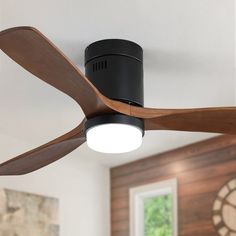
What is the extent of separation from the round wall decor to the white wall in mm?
1213

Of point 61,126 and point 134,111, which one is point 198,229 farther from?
point 134,111

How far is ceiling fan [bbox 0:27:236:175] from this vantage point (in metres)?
1.91

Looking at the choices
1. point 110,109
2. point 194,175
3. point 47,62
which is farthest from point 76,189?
point 47,62

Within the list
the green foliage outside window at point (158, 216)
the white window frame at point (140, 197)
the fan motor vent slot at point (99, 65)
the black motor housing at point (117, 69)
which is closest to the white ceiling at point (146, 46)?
the black motor housing at point (117, 69)

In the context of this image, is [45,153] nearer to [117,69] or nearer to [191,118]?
[117,69]

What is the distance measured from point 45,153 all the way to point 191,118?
75cm

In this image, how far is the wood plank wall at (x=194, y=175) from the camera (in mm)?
3932

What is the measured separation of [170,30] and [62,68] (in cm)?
82

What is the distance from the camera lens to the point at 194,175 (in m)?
4.14

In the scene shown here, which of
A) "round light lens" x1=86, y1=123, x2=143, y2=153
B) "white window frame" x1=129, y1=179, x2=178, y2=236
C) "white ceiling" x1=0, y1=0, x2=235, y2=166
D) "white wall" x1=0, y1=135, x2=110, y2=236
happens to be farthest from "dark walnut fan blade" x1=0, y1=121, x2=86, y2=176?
"white window frame" x1=129, y1=179, x2=178, y2=236

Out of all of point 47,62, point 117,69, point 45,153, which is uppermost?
point 117,69

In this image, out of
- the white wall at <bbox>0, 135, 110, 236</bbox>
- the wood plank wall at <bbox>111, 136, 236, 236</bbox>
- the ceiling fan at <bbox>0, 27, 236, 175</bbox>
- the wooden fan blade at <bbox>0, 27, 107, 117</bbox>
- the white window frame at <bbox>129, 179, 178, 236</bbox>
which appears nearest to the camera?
the wooden fan blade at <bbox>0, 27, 107, 117</bbox>

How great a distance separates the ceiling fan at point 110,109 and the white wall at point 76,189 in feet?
5.16

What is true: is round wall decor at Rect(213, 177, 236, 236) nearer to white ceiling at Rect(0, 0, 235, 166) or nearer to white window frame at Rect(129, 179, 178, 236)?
white window frame at Rect(129, 179, 178, 236)
